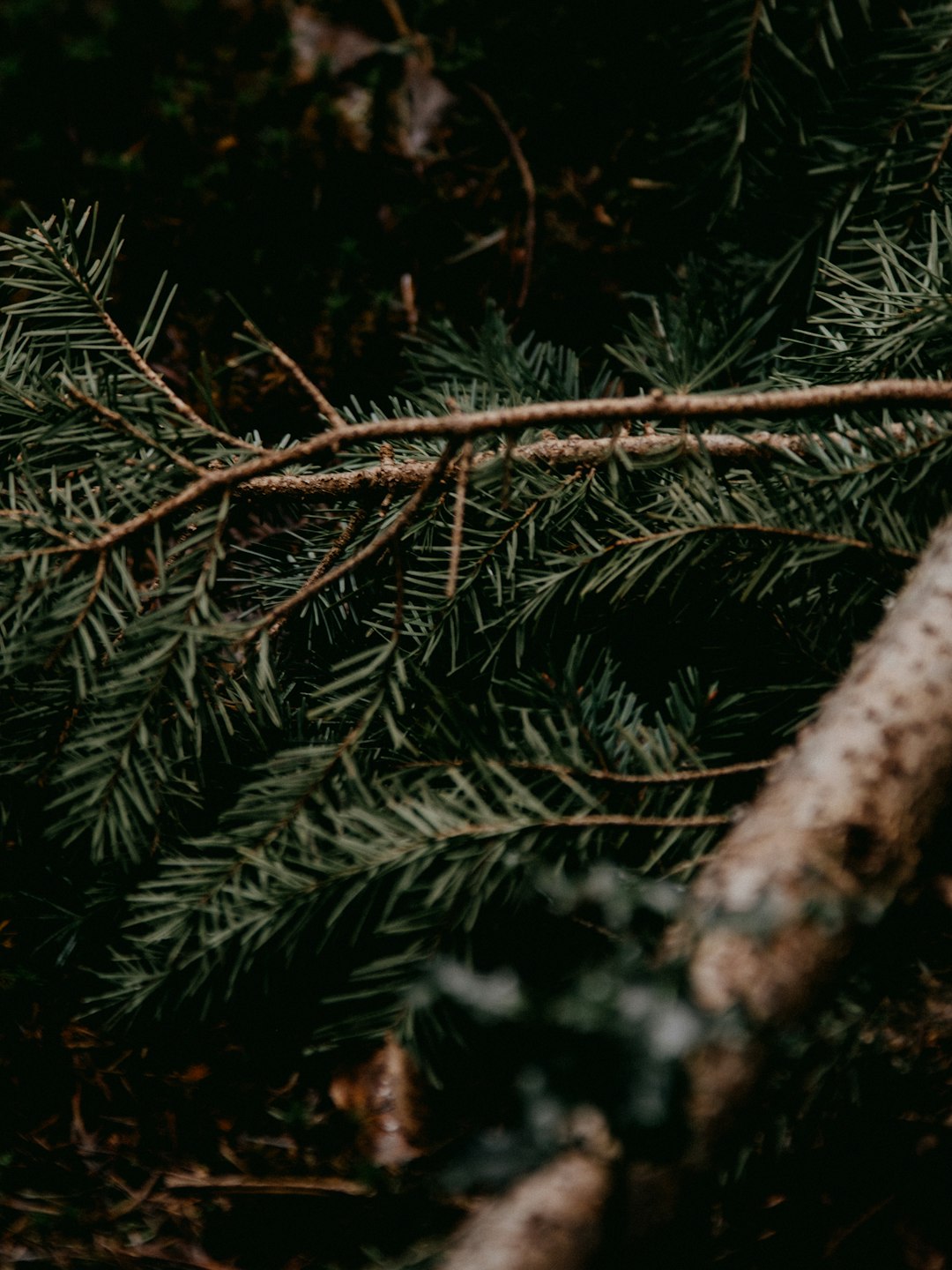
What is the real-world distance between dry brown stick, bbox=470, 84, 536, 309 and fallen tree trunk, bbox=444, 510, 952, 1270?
109cm

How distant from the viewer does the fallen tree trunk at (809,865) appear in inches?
20.7

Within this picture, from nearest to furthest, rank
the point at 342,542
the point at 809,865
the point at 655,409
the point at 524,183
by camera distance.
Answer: the point at 809,865, the point at 655,409, the point at 342,542, the point at 524,183

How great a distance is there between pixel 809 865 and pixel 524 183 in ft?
4.79

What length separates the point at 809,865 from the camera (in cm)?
59

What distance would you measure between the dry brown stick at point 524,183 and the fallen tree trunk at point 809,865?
3.58ft

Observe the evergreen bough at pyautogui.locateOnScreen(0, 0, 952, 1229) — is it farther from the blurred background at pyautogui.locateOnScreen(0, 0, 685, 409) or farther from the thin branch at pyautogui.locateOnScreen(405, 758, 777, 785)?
the blurred background at pyautogui.locateOnScreen(0, 0, 685, 409)

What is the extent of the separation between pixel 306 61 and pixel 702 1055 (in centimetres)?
194

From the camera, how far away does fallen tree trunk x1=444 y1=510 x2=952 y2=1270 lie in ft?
1.73

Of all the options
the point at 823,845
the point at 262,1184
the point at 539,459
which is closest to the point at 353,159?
the point at 539,459

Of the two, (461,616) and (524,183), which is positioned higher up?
(524,183)

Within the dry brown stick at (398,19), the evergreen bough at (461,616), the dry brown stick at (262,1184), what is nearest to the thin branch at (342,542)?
the evergreen bough at (461,616)

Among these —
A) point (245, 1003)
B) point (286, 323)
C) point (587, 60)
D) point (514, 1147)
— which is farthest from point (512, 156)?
point (514, 1147)

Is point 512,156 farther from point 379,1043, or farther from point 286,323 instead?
point 379,1043

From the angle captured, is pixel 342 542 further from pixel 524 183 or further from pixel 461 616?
pixel 524 183
